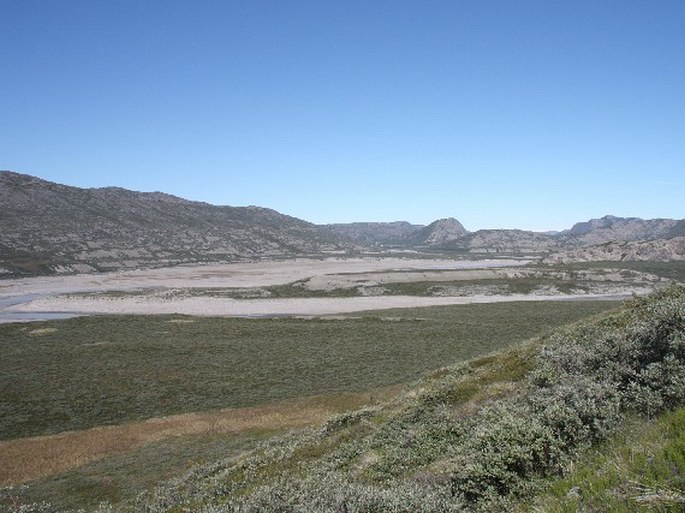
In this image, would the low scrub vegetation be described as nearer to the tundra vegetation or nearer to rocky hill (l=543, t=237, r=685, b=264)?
the tundra vegetation

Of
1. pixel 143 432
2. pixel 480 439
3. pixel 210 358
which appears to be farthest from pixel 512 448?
pixel 210 358

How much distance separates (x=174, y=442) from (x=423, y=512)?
2612 centimetres

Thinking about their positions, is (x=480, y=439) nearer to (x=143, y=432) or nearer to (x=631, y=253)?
(x=143, y=432)

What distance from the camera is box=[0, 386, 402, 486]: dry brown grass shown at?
2734cm

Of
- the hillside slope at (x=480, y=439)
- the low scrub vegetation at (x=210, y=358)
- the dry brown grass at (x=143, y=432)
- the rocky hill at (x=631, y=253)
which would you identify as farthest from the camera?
the rocky hill at (x=631, y=253)

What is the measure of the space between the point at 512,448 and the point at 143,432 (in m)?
29.6

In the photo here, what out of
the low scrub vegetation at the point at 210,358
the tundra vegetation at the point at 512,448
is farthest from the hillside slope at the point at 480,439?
the low scrub vegetation at the point at 210,358

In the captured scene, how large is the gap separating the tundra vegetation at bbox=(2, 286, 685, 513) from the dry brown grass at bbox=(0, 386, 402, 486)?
5.44 m

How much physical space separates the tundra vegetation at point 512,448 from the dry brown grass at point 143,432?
5.44 metres

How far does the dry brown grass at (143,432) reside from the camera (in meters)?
27.3

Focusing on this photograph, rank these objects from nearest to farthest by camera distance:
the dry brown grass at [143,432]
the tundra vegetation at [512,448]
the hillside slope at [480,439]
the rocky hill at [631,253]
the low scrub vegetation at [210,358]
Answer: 1. the tundra vegetation at [512,448]
2. the hillside slope at [480,439]
3. the dry brown grass at [143,432]
4. the low scrub vegetation at [210,358]
5. the rocky hill at [631,253]

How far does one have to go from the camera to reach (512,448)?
9648mm

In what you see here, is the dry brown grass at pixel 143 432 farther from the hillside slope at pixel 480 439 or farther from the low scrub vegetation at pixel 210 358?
the hillside slope at pixel 480 439

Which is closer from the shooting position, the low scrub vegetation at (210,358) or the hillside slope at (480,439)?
the hillside slope at (480,439)
